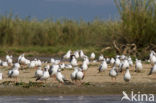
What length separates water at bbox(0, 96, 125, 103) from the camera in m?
14.2

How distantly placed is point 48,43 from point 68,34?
5.32 ft

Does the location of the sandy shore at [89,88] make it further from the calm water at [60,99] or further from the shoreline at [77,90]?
the calm water at [60,99]

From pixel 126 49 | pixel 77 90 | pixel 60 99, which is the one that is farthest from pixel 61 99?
pixel 126 49

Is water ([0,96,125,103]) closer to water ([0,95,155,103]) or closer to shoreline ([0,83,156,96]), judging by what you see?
water ([0,95,155,103])

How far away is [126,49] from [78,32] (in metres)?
10.5

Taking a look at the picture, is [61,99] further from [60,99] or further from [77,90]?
[77,90]

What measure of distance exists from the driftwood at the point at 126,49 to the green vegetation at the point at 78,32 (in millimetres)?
279

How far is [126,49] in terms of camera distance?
26844 mm

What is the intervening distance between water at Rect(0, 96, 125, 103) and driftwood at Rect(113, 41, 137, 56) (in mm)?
11687

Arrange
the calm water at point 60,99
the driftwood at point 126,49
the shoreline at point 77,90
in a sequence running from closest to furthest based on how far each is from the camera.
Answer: the calm water at point 60,99, the shoreline at point 77,90, the driftwood at point 126,49

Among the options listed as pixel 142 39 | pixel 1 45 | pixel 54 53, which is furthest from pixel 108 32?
pixel 1 45

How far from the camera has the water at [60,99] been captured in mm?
14211

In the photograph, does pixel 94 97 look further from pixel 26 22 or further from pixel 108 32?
pixel 26 22

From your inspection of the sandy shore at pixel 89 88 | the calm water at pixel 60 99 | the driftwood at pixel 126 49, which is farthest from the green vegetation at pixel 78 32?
the calm water at pixel 60 99
